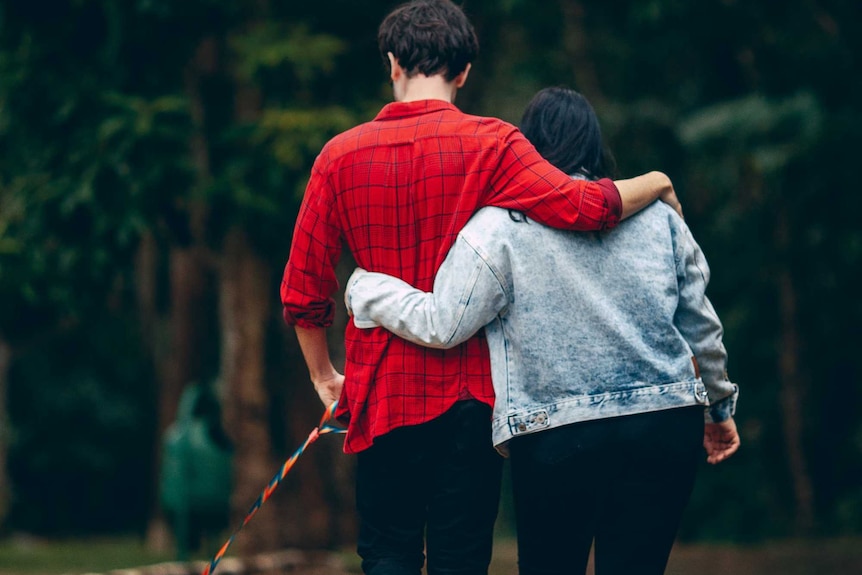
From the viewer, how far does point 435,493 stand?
255 cm

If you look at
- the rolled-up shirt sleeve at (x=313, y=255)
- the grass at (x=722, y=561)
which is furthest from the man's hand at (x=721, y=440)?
the grass at (x=722, y=561)

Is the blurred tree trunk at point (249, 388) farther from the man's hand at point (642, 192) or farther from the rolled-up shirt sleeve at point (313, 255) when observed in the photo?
the man's hand at point (642, 192)

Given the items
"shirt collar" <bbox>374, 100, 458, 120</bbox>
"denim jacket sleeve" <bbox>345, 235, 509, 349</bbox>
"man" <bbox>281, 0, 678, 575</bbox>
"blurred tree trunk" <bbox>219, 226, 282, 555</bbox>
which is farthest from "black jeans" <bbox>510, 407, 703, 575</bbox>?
"blurred tree trunk" <bbox>219, 226, 282, 555</bbox>

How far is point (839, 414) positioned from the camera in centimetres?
1282

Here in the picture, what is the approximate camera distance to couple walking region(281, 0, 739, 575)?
2451 mm

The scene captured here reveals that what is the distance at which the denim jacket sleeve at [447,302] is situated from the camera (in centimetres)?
243

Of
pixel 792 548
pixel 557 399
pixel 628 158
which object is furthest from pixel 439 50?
pixel 628 158

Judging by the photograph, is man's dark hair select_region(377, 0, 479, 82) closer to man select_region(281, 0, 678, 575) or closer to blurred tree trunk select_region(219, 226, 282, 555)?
man select_region(281, 0, 678, 575)

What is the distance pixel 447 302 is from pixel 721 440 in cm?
98

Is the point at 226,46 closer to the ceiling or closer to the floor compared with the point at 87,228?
closer to the ceiling

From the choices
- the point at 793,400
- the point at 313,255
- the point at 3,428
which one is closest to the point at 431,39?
the point at 313,255

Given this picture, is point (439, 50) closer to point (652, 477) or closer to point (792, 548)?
point (652, 477)

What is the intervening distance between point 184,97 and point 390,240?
3.83 metres

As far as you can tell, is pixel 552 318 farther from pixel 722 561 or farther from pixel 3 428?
pixel 3 428
